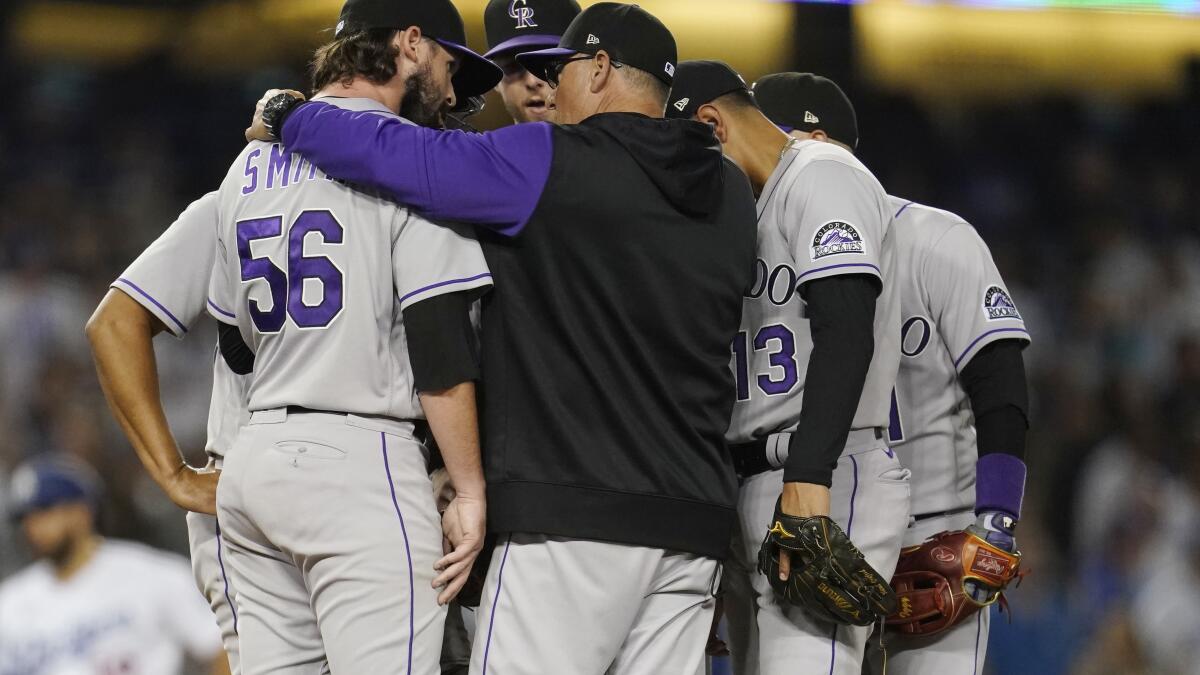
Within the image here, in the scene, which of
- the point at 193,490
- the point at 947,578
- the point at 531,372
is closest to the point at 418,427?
the point at 531,372

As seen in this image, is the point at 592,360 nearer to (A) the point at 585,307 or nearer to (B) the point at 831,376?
(A) the point at 585,307

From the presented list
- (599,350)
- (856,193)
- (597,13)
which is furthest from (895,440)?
(597,13)

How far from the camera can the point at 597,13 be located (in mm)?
2338

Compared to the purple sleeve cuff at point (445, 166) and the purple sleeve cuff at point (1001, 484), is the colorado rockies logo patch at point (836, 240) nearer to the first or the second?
the purple sleeve cuff at point (445, 166)

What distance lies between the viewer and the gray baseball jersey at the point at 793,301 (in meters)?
2.41

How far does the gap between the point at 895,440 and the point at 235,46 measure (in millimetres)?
5772

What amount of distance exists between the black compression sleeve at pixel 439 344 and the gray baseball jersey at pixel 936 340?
1.02m

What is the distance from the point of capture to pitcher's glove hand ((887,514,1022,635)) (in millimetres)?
2580

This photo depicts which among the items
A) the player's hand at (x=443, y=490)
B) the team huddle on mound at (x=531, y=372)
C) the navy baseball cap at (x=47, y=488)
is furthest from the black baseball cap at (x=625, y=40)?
the navy baseball cap at (x=47, y=488)

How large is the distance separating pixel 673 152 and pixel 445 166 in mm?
375

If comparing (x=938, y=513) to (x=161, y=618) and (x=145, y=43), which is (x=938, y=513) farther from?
(x=145, y=43)

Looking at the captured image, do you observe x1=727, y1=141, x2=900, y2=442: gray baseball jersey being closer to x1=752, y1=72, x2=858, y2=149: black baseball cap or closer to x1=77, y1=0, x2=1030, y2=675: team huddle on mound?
x1=77, y1=0, x2=1030, y2=675: team huddle on mound

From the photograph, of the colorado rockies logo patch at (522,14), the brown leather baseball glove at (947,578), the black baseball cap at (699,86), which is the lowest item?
the brown leather baseball glove at (947,578)

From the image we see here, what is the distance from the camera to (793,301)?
2.45 meters
